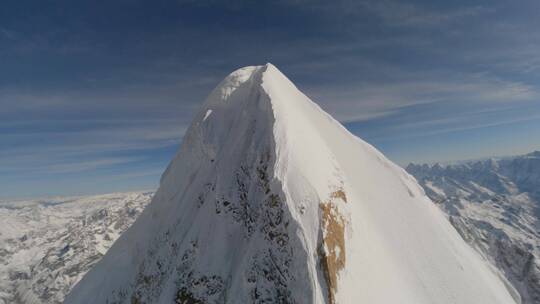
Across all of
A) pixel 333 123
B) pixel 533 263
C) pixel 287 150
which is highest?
pixel 333 123

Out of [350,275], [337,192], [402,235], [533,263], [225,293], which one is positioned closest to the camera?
[350,275]

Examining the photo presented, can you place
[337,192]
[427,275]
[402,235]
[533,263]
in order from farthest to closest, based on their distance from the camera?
[533,263]
[402,235]
[427,275]
[337,192]

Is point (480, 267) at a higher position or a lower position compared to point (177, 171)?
lower

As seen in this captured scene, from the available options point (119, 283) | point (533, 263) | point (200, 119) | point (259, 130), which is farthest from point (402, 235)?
point (533, 263)

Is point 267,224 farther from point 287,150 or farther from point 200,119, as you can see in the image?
point 200,119

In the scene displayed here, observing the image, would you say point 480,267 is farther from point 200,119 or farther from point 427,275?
point 200,119

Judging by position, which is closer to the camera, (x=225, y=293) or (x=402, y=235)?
(x=225, y=293)
